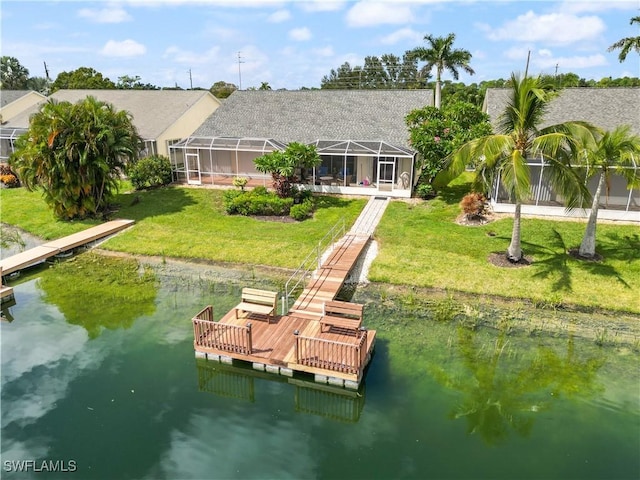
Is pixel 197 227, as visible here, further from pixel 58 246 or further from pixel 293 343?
pixel 293 343

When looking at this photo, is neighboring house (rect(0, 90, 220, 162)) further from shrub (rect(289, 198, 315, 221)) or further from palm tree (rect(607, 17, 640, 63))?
palm tree (rect(607, 17, 640, 63))

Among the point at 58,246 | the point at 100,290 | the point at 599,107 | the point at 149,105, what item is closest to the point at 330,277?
the point at 100,290

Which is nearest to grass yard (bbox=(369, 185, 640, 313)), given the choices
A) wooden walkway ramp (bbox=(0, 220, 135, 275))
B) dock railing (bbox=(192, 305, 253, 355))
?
dock railing (bbox=(192, 305, 253, 355))

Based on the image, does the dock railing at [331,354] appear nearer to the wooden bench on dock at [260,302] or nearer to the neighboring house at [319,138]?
the wooden bench on dock at [260,302]

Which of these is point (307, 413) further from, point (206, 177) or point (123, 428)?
point (206, 177)

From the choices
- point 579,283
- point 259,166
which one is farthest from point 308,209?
point 579,283

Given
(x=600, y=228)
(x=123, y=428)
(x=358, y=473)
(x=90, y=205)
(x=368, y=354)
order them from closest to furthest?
(x=358, y=473) → (x=123, y=428) → (x=368, y=354) → (x=600, y=228) → (x=90, y=205)
